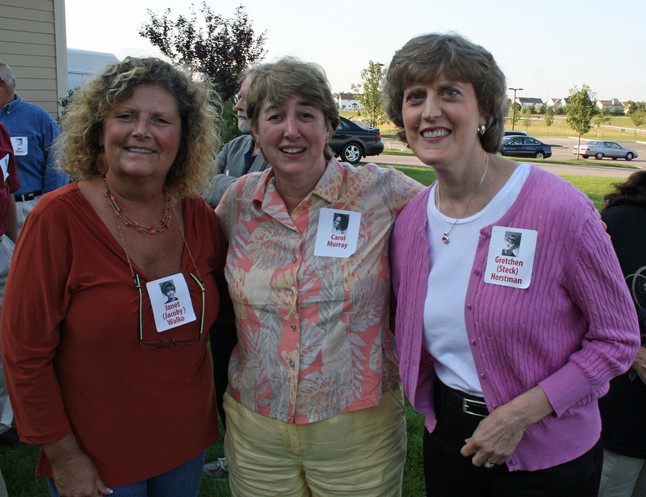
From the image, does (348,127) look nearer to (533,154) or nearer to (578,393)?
(533,154)

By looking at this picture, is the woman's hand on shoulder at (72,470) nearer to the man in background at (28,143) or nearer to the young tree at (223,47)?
the man in background at (28,143)

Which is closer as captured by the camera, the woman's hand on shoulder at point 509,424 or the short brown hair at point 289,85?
the woman's hand on shoulder at point 509,424

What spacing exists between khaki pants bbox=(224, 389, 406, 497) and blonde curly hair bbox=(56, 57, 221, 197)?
38.2 inches

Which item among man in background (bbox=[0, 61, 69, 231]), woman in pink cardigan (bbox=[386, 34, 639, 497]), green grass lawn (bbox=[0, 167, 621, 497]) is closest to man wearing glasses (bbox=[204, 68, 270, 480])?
green grass lawn (bbox=[0, 167, 621, 497])

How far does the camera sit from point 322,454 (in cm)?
223

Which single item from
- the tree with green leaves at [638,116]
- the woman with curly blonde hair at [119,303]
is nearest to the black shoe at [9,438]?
the woman with curly blonde hair at [119,303]

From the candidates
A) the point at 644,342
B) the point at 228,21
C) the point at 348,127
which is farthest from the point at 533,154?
the point at 644,342

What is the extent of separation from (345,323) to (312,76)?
96 centimetres

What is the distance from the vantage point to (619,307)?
5.89 ft

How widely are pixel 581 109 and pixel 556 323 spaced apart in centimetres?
3866

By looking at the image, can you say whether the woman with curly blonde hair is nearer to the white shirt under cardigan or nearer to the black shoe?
the white shirt under cardigan

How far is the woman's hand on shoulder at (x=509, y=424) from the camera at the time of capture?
71.9 inches

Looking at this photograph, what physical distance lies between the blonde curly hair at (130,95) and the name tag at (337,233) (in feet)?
1.80

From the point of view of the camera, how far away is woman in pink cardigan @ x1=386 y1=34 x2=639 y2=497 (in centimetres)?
181
